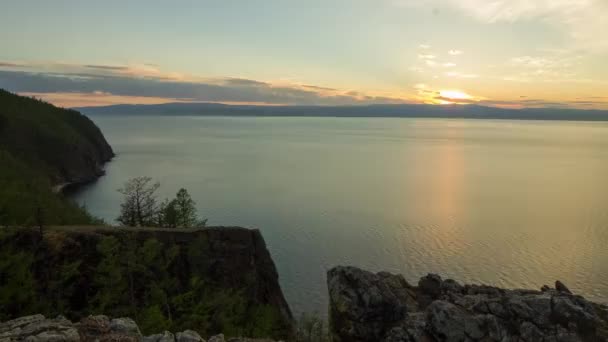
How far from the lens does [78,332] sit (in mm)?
15266

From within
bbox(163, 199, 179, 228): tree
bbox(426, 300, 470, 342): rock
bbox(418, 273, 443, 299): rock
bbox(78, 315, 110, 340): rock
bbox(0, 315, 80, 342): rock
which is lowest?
bbox(163, 199, 179, 228): tree

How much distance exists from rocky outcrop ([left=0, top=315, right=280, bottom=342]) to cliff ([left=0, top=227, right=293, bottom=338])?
266 inches

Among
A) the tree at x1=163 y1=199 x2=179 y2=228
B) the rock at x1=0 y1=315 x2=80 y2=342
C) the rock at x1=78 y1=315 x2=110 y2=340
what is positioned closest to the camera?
the rock at x1=0 y1=315 x2=80 y2=342

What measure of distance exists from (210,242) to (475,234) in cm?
4432

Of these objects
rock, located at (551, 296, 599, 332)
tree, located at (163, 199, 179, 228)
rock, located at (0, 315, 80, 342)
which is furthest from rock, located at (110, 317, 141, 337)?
tree, located at (163, 199, 179, 228)

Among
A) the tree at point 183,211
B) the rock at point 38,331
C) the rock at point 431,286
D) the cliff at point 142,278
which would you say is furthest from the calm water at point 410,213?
the rock at point 38,331

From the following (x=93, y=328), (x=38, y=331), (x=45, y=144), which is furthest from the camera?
(x=45, y=144)

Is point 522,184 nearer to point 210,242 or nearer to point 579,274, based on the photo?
point 579,274

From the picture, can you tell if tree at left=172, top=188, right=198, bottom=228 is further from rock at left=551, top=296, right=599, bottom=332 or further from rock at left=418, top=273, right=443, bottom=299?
rock at left=551, top=296, right=599, bottom=332

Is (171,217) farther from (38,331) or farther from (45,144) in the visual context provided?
(45,144)

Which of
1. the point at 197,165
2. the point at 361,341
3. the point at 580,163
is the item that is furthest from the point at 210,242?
the point at 580,163

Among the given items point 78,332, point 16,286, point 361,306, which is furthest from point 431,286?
point 16,286

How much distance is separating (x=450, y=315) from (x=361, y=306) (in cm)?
508

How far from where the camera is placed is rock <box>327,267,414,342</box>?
23.5 metres
